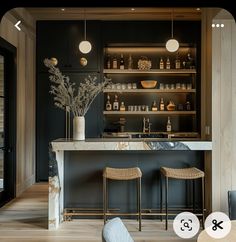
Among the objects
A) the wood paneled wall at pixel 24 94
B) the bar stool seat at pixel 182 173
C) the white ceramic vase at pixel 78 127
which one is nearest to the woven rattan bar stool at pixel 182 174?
the bar stool seat at pixel 182 173

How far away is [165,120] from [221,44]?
2.90 m

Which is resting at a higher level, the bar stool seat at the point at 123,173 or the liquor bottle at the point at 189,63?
the liquor bottle at the point at 189,63

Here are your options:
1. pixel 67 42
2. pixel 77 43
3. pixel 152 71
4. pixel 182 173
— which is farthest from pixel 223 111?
pixel 67 42

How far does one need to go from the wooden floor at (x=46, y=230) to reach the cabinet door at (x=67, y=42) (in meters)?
2.79

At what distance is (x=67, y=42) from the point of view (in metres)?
7.14

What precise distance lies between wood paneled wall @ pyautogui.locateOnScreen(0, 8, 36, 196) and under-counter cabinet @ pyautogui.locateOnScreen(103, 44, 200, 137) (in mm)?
1448

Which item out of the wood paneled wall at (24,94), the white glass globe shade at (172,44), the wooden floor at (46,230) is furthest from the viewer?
the wood paneled wall at (24,94)

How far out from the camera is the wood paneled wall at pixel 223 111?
4699 mm

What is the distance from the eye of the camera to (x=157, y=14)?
22.6ft

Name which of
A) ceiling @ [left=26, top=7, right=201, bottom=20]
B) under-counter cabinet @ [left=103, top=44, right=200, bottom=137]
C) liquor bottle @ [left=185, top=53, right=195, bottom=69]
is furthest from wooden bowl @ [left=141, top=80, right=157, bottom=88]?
ceiling @ [left=26, top=7, right=201, bottom=20]

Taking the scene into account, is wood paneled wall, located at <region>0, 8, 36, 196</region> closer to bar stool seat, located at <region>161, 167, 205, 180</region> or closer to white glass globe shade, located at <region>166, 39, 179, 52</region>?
white glass globe shade, located at <region>166, 39, 179, 52</region>

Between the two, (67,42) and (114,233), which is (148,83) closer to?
(67,42)

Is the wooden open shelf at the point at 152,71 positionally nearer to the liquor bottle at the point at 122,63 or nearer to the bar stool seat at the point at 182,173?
the liquor bottle at the point at 122,63

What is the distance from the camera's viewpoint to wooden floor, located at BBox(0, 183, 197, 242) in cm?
420
